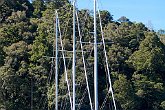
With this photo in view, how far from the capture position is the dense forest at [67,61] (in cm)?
3812

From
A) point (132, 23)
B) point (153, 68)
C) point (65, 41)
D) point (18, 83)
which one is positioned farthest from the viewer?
point (132, 23)

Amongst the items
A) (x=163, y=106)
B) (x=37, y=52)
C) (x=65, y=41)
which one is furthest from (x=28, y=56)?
(x=163, y=106)

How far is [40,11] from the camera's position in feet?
171

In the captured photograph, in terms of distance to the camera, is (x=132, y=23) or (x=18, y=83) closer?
(x=18, y=83)

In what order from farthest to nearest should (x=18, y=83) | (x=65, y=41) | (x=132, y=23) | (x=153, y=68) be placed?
(x=132, y=23)
(x=153, y=68)
(x=65, y=41)
(x=18, y=83)

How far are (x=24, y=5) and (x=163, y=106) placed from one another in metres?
21.0

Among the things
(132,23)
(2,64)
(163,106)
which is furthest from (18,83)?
(132,23)

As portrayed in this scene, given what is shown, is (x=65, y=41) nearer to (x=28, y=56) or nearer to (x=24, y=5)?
(x=28, y=56)

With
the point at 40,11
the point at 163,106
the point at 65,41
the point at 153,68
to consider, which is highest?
the point at 40,11

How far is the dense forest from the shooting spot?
3812 centimetres

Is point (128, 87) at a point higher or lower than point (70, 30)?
lower

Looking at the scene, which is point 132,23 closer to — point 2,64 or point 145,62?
point 145,62

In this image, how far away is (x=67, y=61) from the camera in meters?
39.1

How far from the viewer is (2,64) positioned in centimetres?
4034
